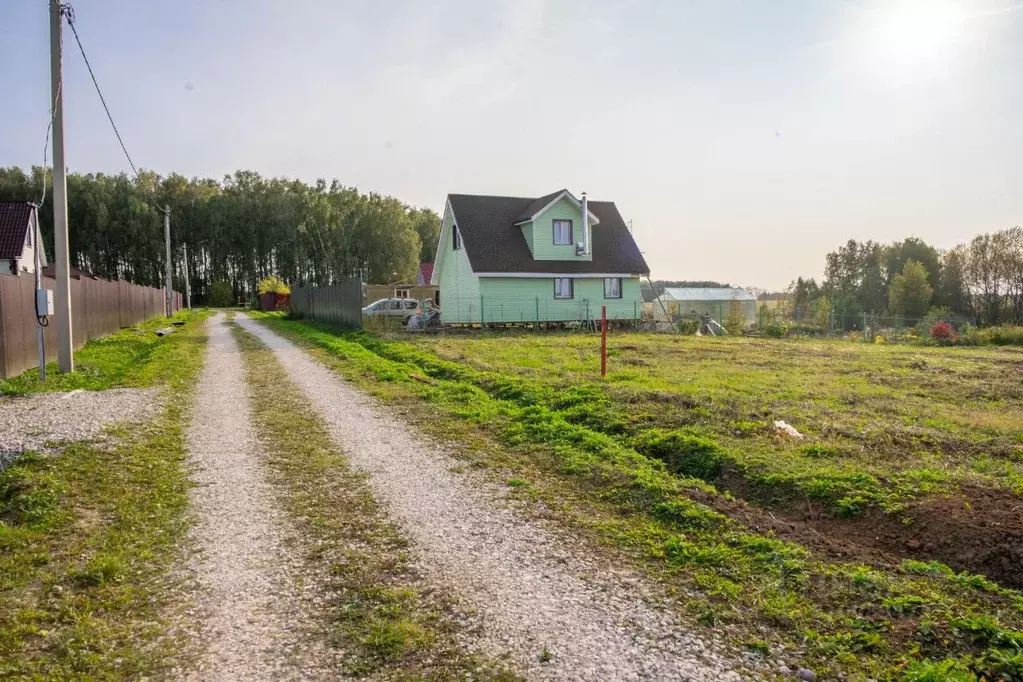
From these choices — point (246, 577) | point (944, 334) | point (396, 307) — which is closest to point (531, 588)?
point (246, 577)

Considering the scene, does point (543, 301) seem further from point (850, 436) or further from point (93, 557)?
point (93, 557)

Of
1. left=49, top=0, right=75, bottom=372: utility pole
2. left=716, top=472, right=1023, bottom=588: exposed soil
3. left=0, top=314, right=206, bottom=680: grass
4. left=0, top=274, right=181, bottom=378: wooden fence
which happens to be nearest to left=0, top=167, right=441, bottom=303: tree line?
left=0, top=274, right=181, bottom=378: wooden fence

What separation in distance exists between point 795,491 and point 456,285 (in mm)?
26461

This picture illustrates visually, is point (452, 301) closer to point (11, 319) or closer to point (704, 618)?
point (11, 319)

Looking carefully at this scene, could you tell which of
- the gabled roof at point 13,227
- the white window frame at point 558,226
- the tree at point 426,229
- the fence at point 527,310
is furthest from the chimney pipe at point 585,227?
the tree at point 426,229

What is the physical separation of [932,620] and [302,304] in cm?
3762

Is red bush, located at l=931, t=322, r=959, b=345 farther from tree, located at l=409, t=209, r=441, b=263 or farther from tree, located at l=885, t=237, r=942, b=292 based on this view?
tree, located at l=409, t=209, r=441, b=263

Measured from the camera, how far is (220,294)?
214ft

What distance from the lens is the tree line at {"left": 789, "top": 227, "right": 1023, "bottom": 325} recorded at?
1660 inches

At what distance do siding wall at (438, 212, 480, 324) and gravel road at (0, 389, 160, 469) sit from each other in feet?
61.6

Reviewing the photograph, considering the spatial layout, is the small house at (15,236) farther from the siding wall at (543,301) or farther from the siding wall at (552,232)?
the siding wall at (552,232)

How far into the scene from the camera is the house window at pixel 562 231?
101 ft

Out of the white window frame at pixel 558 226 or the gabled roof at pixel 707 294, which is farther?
the gabled roof at pixel 707 294

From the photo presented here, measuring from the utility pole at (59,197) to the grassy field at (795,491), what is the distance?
570cm
